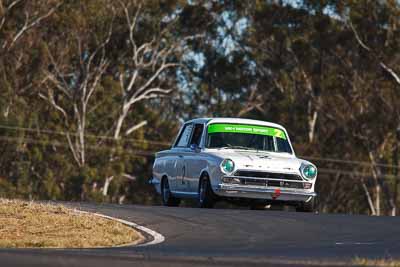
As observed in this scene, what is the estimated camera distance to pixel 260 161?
19125 mm

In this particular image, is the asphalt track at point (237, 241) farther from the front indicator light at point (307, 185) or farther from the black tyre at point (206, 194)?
the front indicator light at point (307, 185)

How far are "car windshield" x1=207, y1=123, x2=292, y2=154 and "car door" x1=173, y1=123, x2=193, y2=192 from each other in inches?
24.1

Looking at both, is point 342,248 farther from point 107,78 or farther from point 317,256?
point 107,78

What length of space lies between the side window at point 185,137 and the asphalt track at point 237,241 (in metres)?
2.45

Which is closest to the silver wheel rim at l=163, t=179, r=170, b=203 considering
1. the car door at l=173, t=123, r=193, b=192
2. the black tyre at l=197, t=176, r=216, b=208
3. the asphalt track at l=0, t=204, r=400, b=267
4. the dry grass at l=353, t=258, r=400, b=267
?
the car door at l=173, t=123, r=193, b=192

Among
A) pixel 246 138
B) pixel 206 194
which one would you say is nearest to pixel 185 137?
pixel 246 138

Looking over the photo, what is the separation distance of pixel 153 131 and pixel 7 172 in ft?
28.1

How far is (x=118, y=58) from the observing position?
59406 millimetres

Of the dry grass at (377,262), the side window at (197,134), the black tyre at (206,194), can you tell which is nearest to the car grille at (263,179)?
the black tyre at (206,194)

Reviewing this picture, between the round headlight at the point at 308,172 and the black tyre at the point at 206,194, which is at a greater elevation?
the round headlight at the point at 308,172

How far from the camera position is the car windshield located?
Answer: 790 inches

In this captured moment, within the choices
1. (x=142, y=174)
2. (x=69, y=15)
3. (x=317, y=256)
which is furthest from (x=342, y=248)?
(x=142, y=174)

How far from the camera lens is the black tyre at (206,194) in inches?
760

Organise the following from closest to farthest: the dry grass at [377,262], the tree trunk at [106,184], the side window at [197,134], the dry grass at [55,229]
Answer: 1. the dry grass at [377,262]
2. the dry grass at [55,229]
3. the side window at [197,134]
4. the tree trunk at [106,184]
